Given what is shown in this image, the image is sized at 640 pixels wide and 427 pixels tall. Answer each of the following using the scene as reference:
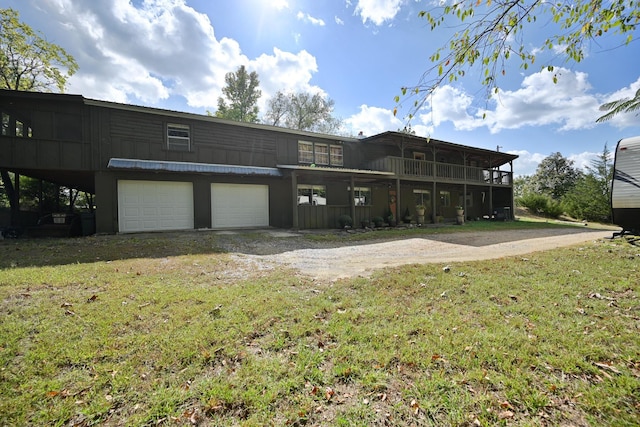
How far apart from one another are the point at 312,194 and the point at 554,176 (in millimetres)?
34749

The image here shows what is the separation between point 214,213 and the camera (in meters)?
13.4

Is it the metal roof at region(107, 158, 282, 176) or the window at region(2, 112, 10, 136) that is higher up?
the window at region(2, 112, 10, 136)

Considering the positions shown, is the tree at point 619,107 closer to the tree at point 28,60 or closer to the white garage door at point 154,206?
the white garage door at point 154,206

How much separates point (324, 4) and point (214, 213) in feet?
33.0

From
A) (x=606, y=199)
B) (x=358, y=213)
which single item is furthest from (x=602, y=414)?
(x=606, y=199)

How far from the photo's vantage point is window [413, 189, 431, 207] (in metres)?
19.9

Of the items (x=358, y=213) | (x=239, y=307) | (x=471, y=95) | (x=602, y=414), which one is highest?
(x=471, y=95)

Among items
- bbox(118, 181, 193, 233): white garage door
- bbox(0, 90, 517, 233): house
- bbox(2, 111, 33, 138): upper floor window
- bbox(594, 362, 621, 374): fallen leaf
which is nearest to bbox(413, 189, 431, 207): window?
bbox(0, 90, 517, 233): house

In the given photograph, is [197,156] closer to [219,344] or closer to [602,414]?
[219,344]

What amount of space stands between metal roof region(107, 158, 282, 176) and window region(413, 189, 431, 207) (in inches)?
430

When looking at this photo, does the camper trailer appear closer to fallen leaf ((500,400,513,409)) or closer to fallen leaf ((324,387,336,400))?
fallen leaf ((500,400,513,409))

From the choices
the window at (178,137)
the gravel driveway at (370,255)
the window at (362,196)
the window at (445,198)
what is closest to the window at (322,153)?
the window at (362,196)

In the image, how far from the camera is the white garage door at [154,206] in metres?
11.7

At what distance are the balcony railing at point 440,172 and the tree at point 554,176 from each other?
1474 centimetres
